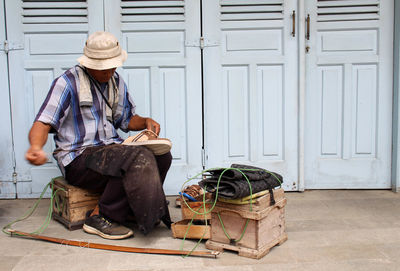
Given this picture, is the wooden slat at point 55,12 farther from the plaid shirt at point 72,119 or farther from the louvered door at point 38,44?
the plaid shirt at point 72,119

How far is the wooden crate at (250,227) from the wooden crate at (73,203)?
0.97 meters

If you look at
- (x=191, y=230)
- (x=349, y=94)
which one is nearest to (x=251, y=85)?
(x=349, y=94)

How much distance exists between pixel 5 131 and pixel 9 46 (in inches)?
29.0

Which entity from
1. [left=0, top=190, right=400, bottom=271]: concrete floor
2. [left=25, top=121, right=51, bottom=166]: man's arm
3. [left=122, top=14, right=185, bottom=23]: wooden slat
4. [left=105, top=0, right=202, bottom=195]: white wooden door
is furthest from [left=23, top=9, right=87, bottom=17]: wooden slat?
[left=0, top=190, right=400, bottom=271]: concrete floor

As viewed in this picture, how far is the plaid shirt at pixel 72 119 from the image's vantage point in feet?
9.62

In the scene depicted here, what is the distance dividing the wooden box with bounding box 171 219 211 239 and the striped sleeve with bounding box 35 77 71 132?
3.43ft

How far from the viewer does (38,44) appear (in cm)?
379

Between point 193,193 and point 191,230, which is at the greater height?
point 193,193

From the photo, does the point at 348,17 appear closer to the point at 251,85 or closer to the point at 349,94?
the point at 349,94

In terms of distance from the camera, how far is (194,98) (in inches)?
153

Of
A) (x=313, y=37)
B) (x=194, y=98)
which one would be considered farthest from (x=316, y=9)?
(x=194, y=98)

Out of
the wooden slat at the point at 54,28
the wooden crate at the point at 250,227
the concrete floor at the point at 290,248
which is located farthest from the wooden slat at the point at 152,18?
the wooden crate at the point at 250,227

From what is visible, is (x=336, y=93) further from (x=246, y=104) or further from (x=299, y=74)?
(x=246, y=104)

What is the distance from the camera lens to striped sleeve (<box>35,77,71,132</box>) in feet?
9.42
